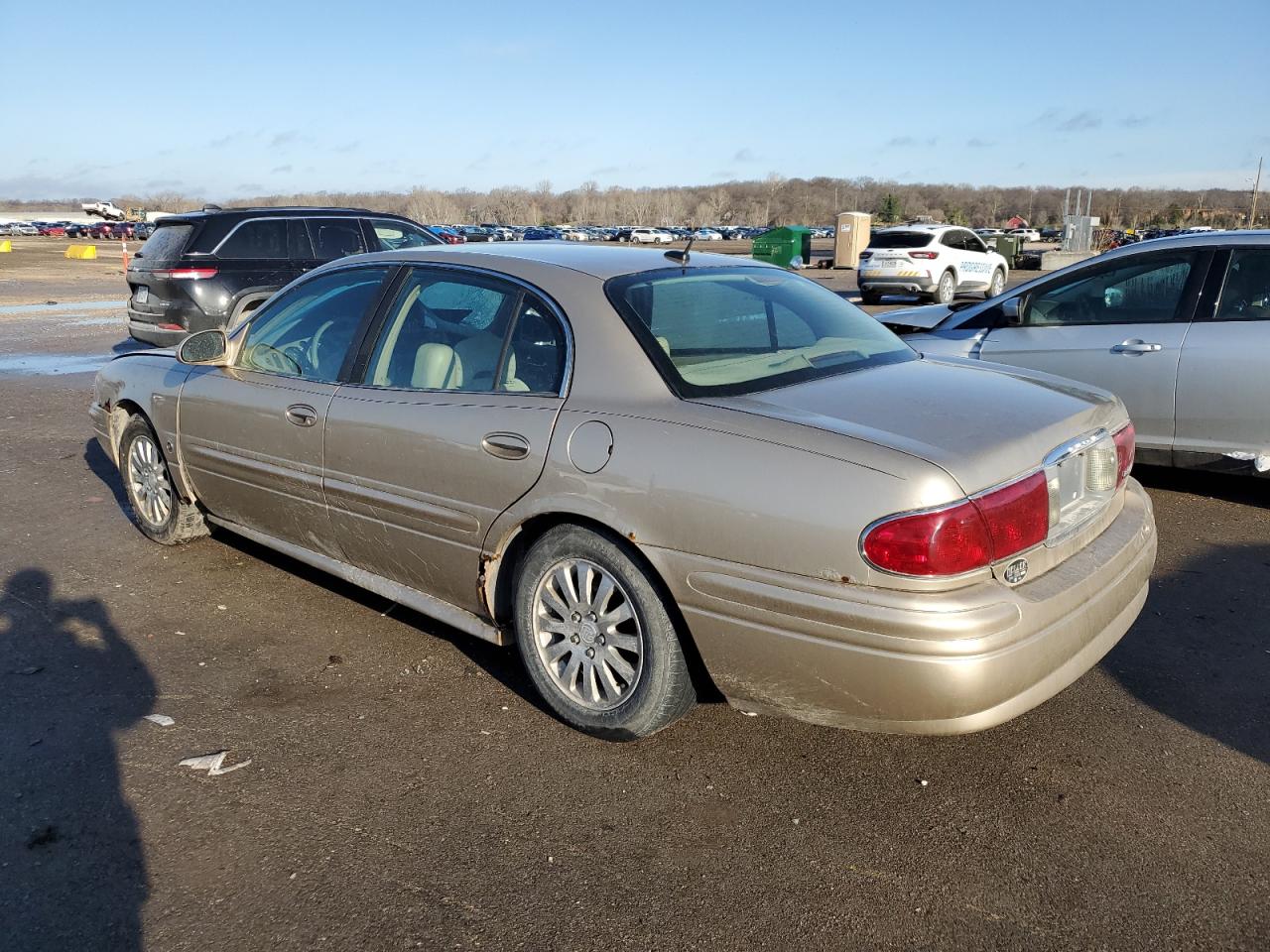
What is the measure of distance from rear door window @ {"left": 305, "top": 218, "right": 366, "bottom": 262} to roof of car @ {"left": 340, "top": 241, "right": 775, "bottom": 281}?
768cm

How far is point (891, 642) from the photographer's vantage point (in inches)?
105

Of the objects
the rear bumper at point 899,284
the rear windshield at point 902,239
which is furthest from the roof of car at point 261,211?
the rear windshield at point 902,239

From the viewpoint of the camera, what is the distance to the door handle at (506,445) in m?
3.38

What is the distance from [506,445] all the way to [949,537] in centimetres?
150

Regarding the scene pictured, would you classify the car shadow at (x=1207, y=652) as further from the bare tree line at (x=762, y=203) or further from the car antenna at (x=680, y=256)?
the bare tree line at (x=762, y=203)

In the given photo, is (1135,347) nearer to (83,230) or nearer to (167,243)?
(167,243)

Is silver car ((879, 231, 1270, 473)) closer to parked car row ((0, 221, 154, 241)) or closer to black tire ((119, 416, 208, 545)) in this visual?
black tire ((119, 416, 208, 545))

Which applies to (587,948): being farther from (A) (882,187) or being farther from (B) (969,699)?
(A) (882,187)

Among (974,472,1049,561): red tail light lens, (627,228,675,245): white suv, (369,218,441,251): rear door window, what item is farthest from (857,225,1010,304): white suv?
(627,228,675,245): white suv

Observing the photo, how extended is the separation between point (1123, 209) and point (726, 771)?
14280cm

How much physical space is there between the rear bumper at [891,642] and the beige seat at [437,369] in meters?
1.22

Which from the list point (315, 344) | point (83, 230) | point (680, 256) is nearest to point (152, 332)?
point (315, 344)

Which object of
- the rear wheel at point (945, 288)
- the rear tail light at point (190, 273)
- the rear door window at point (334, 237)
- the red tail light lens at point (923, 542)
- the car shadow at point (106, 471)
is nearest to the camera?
the red tail light lens at point (923, 542)

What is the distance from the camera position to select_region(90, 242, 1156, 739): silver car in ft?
8.91
